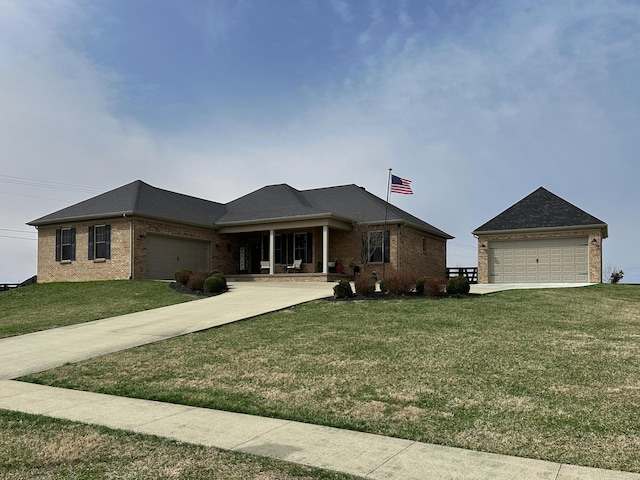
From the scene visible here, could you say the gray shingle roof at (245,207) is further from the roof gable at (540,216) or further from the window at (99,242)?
the roof gable at (540,216)

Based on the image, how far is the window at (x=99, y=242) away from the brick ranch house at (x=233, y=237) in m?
0.05

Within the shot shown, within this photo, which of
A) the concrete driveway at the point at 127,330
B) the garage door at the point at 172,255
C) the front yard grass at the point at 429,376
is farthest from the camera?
the garage door at the point at 172,255

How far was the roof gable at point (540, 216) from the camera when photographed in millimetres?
26125

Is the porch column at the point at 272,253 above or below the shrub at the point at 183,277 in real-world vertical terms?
above

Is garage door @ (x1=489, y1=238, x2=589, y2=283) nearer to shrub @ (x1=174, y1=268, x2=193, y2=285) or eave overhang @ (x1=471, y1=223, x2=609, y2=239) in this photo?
eave overhang @ (x1=471, y1=223, x2=609, y2=239)

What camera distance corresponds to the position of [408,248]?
28219 millimetres

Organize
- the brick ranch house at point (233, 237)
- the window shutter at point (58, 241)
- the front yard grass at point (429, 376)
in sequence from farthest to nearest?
the window shutter at point (58, 241)
the brick ranch house at point (233, 237)
the front yard grass at point (429, 376)

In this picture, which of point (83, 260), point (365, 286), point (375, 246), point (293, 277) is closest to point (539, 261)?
point (375, 246)

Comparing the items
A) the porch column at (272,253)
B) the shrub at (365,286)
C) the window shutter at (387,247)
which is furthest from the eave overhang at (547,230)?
the shrub at (365,286)

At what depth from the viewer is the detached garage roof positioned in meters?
26.0

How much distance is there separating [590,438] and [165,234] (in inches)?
970

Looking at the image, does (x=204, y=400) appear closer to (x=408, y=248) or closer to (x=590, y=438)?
(x=590, y=438)

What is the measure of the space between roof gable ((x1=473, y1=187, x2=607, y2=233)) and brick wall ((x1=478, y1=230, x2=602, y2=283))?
399mm

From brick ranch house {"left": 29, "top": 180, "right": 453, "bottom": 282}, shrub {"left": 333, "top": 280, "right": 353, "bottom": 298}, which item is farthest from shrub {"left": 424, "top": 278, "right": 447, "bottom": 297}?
brick ranch house {"left": 29, "top": 180, "right": 453, "bottom": 282}
